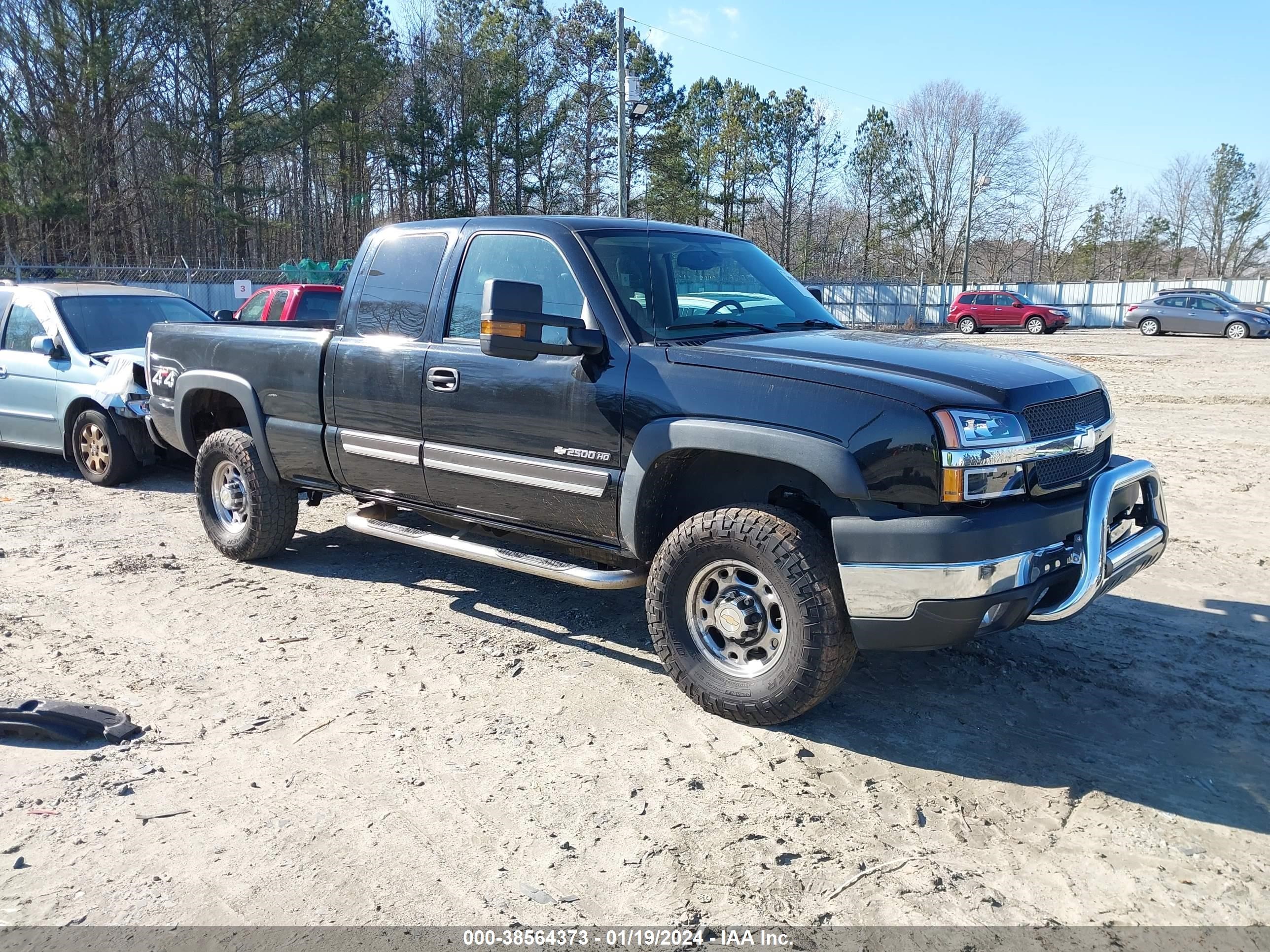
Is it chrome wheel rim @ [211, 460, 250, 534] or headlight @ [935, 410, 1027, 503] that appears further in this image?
chrome wheel rim @ [211, 460, 250, 534]

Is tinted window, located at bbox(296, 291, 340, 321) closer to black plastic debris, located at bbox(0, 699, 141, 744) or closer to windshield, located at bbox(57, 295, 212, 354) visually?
windshield, located at bbox(57, 295, 212, 354)

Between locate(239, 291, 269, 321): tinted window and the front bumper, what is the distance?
35.0 ft

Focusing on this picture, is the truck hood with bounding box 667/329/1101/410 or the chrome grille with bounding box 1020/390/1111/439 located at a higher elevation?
the truck hood with bounding box 667/329/1101/410

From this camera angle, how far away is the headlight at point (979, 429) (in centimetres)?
339

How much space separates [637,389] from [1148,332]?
3516 cm

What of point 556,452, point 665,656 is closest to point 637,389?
point 556,452

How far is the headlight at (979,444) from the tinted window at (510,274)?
1.83m

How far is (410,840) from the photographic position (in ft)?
10.2

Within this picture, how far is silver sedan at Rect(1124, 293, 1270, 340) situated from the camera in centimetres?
3083

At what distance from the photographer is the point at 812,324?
16.0ft

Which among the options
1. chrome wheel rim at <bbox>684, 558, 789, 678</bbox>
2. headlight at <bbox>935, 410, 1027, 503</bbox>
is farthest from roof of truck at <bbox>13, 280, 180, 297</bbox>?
headlight at <bbox>935, 410, 1027, 503</bbox>

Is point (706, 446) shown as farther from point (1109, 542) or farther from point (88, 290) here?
point (88, 290)

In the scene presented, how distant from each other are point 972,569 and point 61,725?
11.6ft

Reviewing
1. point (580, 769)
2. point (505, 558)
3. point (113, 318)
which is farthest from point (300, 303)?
point (580, 769)
